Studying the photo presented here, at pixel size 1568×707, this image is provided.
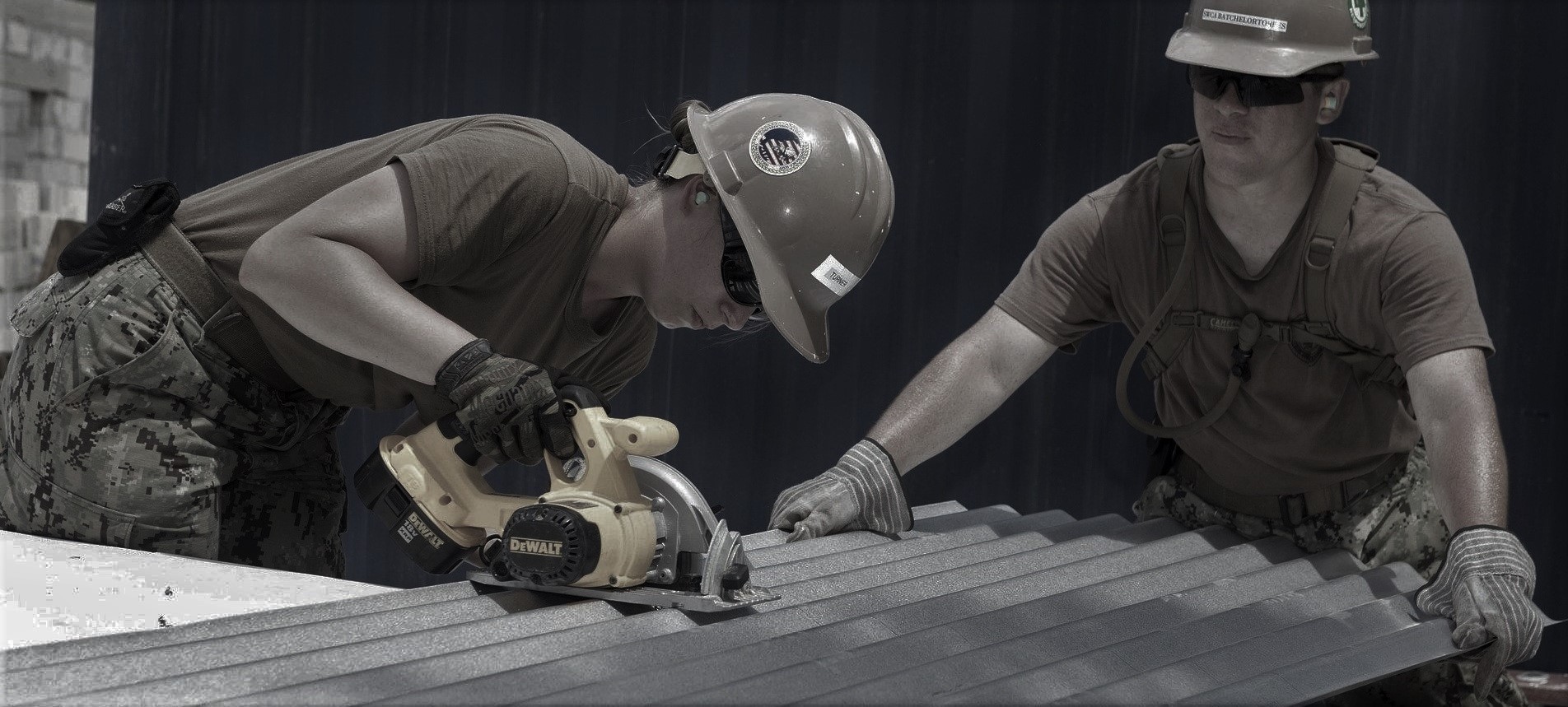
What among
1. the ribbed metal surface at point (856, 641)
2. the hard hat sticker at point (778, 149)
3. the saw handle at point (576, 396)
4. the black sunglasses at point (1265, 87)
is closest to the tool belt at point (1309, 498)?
the ribbed metal surface at point (856, 641)

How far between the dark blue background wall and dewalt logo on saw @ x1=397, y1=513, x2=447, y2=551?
260 cm

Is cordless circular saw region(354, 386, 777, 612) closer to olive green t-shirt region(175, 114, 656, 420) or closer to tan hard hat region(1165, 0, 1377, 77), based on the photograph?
olive green t-shirt region(175, 114, 656, 420)

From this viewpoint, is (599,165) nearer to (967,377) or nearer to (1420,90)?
(967,377)

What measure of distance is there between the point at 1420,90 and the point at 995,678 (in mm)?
3113

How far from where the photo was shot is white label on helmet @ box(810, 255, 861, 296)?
2740 mm

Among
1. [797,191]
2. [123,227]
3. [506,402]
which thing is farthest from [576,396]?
[123,227]

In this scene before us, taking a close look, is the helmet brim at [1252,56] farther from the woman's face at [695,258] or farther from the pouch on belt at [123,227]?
the pouch on belt at [123,227]

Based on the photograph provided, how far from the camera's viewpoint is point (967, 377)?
3.71 meters

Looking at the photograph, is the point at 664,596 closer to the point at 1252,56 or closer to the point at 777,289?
the point at 777,289

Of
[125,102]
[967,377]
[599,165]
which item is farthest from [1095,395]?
[125,102]

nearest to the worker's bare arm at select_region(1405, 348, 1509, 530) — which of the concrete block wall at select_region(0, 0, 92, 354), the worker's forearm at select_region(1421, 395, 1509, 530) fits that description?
the worker's forearm at select_region(1421, 395, 1509, 530)

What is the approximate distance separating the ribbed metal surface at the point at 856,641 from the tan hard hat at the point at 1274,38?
116 cm

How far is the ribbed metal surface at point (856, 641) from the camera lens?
1.95 m

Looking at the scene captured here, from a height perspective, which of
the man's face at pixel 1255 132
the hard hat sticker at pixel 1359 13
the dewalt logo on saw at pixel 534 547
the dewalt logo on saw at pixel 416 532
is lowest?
the dewalt logo on saw at pixel 416 532
